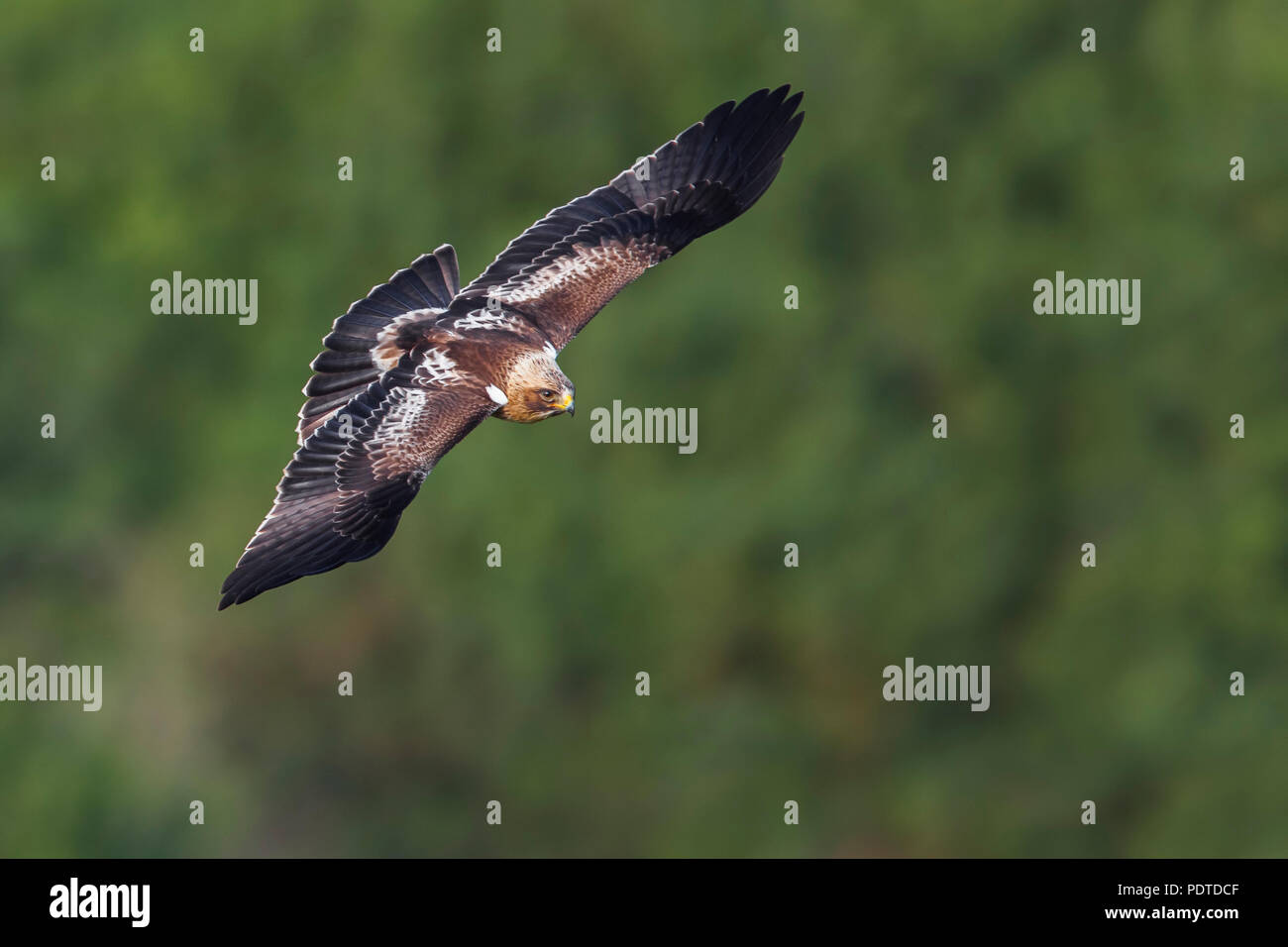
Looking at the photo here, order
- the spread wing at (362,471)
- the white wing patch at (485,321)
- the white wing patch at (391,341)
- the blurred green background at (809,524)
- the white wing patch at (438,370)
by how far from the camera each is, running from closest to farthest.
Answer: the spread wing at (362,471)
the white wing patch at (438,370)
the white wing patch at (485,321)
the white wing patch at (391,341)
the blurred green background at (809,524)

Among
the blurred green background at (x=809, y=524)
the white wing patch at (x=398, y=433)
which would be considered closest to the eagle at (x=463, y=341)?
the white wing patch at (x=398, y=433)

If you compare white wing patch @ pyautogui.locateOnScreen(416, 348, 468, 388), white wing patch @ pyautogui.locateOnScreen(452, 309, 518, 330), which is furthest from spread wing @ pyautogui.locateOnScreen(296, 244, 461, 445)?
white wing patch @ pyautogui.locateOnScreen(416, 348, 468, 388)

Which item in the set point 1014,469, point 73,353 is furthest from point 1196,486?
point 73,353

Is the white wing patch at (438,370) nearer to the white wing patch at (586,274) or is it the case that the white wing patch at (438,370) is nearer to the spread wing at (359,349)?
the spread wing at (359,349)

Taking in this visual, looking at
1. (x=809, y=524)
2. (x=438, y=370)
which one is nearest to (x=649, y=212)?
(x=438, y=370)

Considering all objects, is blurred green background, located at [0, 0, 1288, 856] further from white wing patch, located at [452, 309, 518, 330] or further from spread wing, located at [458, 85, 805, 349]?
white wing patch, located at [452, 309, 518, 330]

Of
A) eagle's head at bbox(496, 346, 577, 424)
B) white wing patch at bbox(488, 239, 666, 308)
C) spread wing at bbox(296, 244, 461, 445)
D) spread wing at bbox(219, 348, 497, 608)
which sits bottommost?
spread wing at bbox(219, 348, 497, 608)

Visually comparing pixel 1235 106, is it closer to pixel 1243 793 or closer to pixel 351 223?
pixel 1243 793
